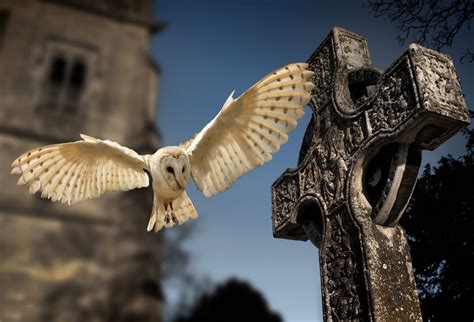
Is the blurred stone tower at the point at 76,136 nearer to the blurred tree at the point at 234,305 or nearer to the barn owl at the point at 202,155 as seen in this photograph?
the blurred tree at the point at 234,305

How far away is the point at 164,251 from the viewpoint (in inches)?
436

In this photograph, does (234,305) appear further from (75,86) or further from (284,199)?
(284,199)

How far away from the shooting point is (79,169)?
83.4 inches

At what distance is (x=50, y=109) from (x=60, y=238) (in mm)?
3848

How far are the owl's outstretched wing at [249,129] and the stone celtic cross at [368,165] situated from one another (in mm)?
759

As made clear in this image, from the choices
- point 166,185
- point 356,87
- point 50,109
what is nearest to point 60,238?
point 50,109

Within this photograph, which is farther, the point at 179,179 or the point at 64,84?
the point at 64,84

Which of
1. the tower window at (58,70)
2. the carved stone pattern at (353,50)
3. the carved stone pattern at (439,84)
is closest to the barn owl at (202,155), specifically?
the carved stone pattern at (439,84)

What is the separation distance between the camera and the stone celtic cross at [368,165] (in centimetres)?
229

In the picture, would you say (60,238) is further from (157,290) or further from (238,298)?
(238,298)

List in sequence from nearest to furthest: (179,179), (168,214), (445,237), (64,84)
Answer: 1. (179,179)
2. (168,214)
3. (445,237)
4. (64,84)

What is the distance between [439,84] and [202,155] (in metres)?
1.32

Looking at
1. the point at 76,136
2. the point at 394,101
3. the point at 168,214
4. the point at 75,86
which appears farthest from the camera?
the point at 75,86

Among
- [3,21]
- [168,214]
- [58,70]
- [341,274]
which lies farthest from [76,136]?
[168,214]
